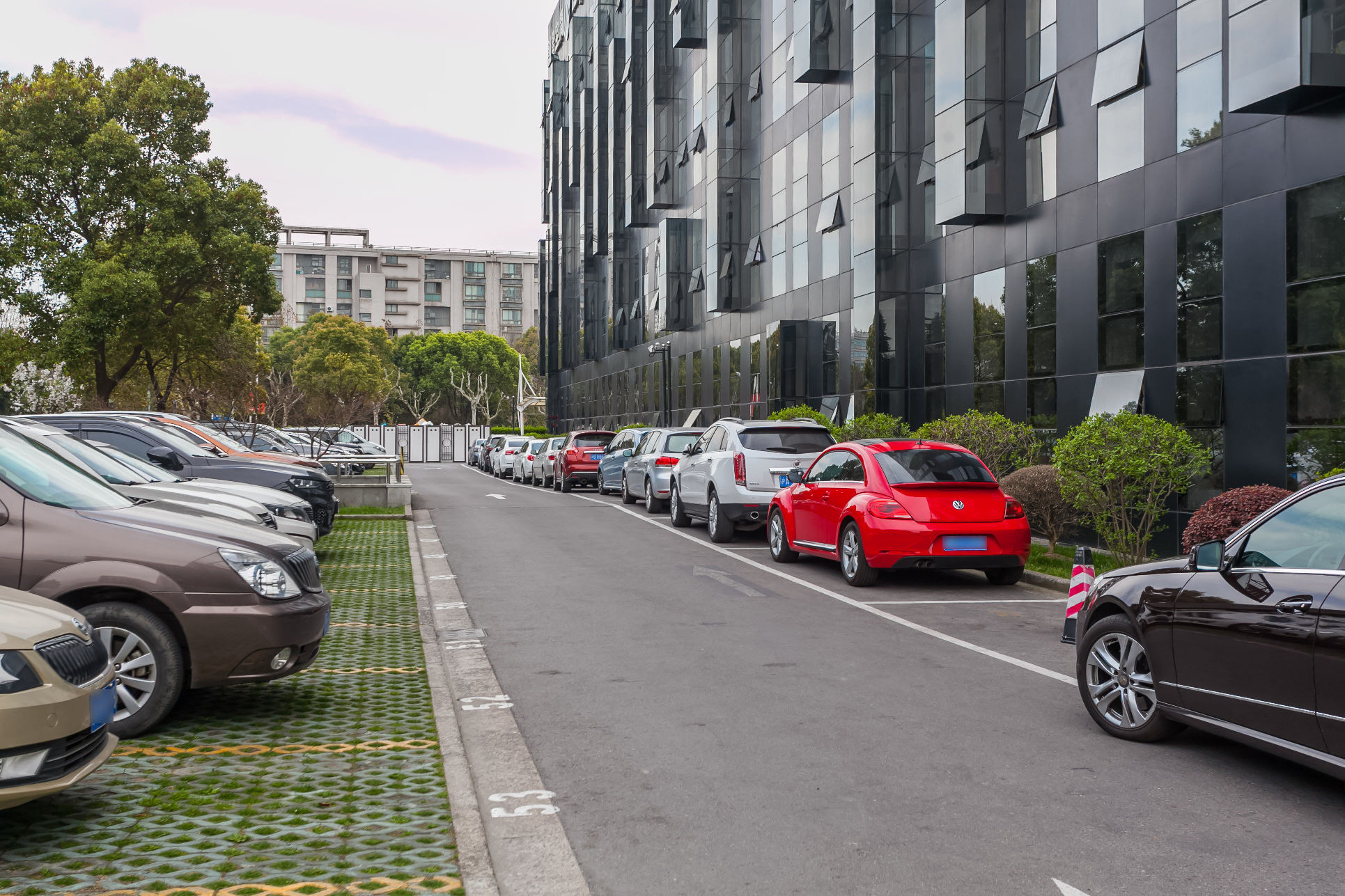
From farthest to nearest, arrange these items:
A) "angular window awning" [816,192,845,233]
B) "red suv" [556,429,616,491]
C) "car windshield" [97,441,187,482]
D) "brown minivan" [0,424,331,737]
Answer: "red suv" [556,429,616,491], "angular window awning" [816,192,845,233], "car windshield" [97,441,187,482], "brown minivan" [0,424,331,737]

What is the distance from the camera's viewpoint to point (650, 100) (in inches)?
1841

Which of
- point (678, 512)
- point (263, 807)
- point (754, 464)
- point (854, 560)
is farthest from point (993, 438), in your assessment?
point (263, 807)

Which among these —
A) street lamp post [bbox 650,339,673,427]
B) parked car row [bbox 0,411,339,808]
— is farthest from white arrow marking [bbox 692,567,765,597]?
street lamp post [bbox 650,339,673,427]

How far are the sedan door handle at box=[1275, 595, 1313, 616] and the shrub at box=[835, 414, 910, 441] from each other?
15345 millimetres

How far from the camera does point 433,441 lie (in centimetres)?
8019

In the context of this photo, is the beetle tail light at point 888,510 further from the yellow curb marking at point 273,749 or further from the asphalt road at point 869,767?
the yellow curb marking at point 273,749

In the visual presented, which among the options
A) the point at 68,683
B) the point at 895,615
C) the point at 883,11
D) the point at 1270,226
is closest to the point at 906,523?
the point at 895,615

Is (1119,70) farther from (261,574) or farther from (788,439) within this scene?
(261,574)

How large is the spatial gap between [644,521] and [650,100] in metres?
29.9

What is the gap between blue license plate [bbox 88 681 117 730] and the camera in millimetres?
4488

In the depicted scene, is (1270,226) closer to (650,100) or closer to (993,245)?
(993,245)

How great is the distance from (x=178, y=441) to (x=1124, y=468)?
1105 cm

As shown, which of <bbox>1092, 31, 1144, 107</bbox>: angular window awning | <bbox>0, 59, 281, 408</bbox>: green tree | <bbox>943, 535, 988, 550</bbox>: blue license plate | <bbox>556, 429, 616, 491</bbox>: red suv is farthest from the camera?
<bbox>556, 429, 616, 491</bbox>: red suv

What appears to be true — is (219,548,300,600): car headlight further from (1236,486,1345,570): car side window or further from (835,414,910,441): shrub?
(835,414,910,441): shrub
